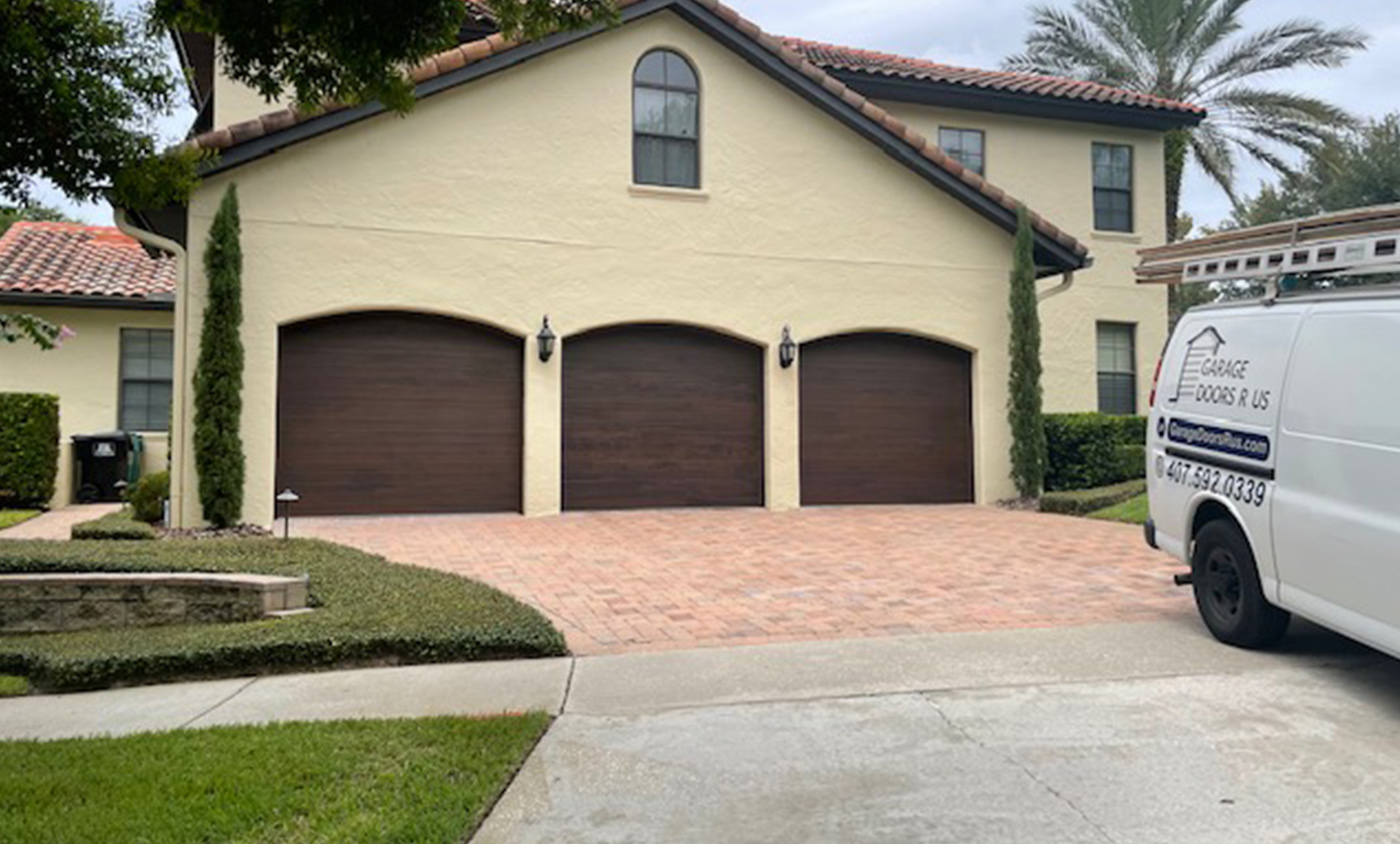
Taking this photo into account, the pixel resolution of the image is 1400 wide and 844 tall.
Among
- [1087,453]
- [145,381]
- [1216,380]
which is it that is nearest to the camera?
[1216,380]

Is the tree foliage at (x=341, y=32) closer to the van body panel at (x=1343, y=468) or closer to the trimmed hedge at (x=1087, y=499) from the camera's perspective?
the van body panel at (x=1343, y=468)

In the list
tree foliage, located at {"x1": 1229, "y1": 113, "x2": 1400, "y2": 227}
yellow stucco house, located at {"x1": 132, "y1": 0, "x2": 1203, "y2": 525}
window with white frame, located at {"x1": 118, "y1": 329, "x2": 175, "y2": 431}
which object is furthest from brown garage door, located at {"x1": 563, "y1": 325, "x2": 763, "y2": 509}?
tree foliage, located at {"x1": 1229, "y1": 113, "x2": 1400, "y2": 227}

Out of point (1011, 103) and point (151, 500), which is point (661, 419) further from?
point (1011, 103)

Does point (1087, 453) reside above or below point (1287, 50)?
below

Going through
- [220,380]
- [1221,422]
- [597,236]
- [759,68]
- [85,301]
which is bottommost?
[1221,422]

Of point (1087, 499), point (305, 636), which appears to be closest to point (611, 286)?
point (1087, 499)

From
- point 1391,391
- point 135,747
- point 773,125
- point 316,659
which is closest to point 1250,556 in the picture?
point 1391,391

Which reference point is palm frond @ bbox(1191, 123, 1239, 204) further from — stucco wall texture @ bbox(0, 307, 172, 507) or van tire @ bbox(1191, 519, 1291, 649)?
stucco wall texture @ bbox(0, 307, 172, 507)

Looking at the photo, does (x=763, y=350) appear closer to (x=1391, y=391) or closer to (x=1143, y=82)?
(x=1391, y=391)

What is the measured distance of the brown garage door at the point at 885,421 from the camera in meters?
13.3

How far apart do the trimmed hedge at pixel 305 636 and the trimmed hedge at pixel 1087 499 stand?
28.9 ft

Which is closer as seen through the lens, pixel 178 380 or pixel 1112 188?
pixel 178 380

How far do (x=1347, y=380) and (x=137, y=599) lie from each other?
26.9 ft

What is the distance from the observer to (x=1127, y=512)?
1187 cm
